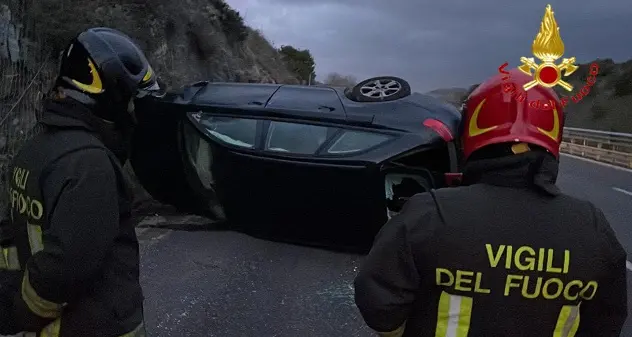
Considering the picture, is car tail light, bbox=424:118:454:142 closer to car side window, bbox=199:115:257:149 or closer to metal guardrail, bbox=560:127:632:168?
car side window, bbox=199:115:257:149

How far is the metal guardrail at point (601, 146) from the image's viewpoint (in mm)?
18891

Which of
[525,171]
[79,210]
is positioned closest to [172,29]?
[79,210]

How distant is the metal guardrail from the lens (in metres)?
18.9

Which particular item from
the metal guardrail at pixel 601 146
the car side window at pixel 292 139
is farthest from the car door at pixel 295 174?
the metal guardrail at pixel 601 146

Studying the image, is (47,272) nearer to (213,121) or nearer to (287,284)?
(213,121)

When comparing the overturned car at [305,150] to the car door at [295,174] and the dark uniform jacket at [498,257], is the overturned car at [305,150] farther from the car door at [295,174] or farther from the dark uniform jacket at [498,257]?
the dark uniform jacket at [498,257]

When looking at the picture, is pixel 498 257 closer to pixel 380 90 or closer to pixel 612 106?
pixel 380 90

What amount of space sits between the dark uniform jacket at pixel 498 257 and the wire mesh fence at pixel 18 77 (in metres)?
5.55

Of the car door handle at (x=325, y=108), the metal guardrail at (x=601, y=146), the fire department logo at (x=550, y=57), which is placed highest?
the fire department logo at (x=550, y=57)

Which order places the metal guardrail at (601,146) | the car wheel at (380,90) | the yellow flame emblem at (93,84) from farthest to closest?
the metal guardrail at (601,146), the car wheel at (380,90), the yellow flame emblem at (93,84)

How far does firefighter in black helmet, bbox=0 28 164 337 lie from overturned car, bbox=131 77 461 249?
1.78 feet

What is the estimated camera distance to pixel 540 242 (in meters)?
1.58

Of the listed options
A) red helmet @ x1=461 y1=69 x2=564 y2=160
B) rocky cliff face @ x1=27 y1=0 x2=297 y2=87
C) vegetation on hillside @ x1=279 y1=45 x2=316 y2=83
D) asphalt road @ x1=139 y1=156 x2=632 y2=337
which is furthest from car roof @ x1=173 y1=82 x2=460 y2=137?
vegetation on hillside @ x1=279 y1=45 x2=316 y2=83

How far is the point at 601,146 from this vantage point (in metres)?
21.4
